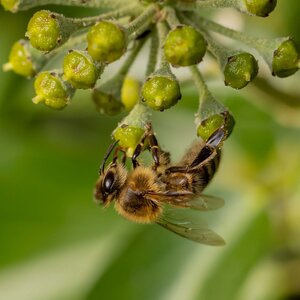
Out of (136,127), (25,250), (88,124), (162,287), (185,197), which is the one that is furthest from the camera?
(88,124)

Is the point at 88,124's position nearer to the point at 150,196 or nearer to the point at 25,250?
the point at 25,250

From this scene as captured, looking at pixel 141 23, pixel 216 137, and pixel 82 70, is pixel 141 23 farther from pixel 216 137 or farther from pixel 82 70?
pixel 216 137

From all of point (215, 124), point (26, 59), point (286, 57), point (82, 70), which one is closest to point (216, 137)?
point (215, 124)

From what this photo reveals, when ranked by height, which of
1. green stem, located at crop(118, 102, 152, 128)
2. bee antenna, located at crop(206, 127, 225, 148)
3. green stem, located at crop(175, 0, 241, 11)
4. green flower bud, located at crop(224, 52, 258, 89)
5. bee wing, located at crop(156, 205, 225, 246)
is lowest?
bee wing, located at crop(156, 205, 225, 246)

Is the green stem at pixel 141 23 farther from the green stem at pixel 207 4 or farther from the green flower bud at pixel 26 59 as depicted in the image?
the green flower bud at pixel 26 59

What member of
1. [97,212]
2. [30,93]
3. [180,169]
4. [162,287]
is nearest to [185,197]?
[180,169]

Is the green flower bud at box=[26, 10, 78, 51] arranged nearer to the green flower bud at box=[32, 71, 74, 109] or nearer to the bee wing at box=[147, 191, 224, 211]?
→ the green flower bud at box=[32, 71, 74, 109]

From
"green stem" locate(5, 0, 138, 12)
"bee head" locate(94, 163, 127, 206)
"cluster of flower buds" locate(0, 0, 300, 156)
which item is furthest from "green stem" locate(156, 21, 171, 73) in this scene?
"bee head" locate(94, 163, 127, 206)
